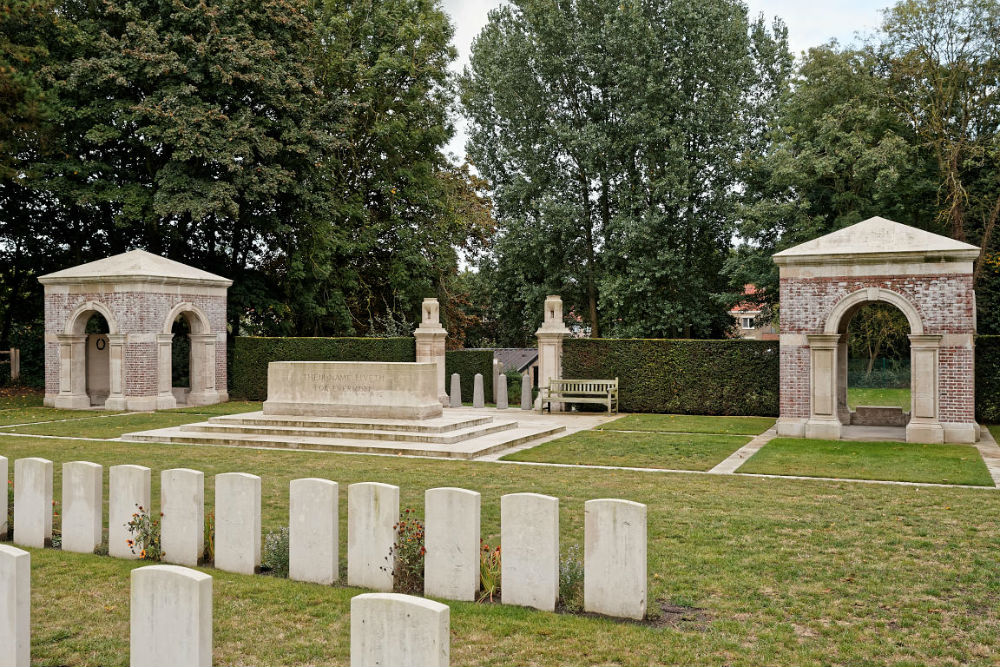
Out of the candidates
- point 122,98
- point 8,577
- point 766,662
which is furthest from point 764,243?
point 8,577

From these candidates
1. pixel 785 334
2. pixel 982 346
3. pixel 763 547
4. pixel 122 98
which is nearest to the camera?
pixel 763 547

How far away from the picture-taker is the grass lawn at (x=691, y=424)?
1748 cm

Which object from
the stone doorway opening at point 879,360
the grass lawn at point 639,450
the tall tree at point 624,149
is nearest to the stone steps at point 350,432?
the grass lawn at point 639,450

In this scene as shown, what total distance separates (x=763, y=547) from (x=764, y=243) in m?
22.5

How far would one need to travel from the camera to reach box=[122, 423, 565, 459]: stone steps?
14.2 metres

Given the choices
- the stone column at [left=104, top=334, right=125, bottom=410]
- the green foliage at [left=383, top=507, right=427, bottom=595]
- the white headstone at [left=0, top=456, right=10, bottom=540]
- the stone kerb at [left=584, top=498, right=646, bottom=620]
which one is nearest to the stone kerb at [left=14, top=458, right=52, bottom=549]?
the white headstone at [left=0, top=456, right=10, bottom=540]

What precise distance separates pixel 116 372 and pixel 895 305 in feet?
63.7

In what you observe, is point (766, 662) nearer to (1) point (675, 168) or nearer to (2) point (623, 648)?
(2) point (623, 648)

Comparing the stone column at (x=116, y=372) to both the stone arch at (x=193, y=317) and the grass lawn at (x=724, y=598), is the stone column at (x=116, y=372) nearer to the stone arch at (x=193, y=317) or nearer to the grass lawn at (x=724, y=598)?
the stone arch at (x=193, y=317)

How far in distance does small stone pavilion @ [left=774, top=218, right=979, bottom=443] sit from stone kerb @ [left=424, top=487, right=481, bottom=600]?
1192cm

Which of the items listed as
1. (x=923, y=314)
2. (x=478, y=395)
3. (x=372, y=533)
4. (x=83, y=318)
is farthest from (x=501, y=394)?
(x=372, y=533)

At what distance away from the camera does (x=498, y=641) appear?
5.25 metres

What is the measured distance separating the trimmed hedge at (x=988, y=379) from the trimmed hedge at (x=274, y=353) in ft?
51.7

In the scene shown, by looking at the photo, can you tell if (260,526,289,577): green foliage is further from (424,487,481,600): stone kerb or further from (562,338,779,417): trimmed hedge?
(562,338,779,417): trimmed hedge
